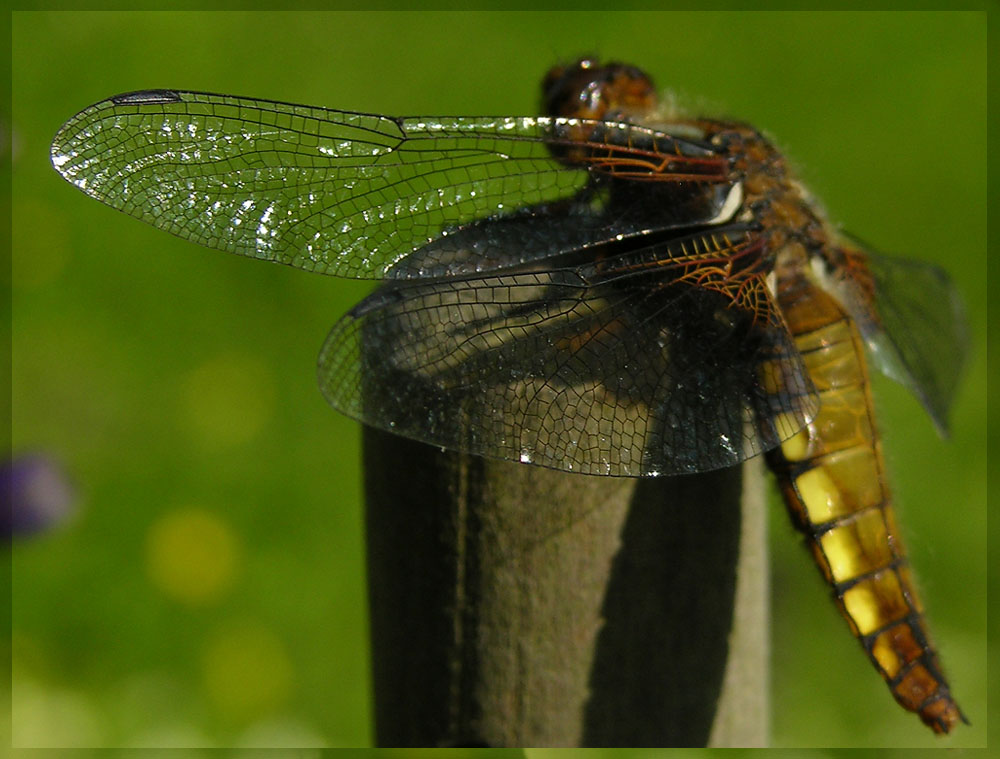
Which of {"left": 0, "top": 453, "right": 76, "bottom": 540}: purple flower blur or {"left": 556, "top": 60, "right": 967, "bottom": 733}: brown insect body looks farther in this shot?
{"left": 0, "top": 453, "right": 76, "bottom": 540}: purple flower blur

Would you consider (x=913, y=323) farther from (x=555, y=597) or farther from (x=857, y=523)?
(x=555, y=597)

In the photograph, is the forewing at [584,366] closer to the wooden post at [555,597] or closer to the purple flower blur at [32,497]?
the wooden post at [555,597]

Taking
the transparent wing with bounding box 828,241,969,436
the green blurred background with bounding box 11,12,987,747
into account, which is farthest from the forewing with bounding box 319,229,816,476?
the green blurred background with bounding box 11,12,987,747

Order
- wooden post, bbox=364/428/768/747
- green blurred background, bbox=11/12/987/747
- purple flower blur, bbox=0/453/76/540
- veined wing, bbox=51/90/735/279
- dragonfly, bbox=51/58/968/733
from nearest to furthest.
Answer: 1. wooden post, bbox=364/428/768/747
2. dragonfly, bbox=51/58/968/733
3. veined wing, bbox=51/90/735/279
4. purple flower blur, bbox=0/453/76/540
5. green blurred background, bbox=11/12/987/747

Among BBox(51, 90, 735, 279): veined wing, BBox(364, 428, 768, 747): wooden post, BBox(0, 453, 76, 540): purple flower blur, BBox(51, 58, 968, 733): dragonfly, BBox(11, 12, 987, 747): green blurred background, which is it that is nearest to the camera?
BBox(364, 428, 768, 747): wooden post

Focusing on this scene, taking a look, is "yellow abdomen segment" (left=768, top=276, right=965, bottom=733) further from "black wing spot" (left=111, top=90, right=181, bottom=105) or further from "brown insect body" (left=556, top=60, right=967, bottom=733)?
"black wing spot" (left=111, top=90, right=181, bottom=105)

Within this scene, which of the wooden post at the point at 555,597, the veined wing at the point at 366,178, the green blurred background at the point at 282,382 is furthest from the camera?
the green blurred background at the point at 282,382

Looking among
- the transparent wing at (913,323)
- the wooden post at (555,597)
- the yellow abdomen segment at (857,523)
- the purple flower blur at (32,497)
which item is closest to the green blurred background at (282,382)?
the transparent wing at (913,323)
